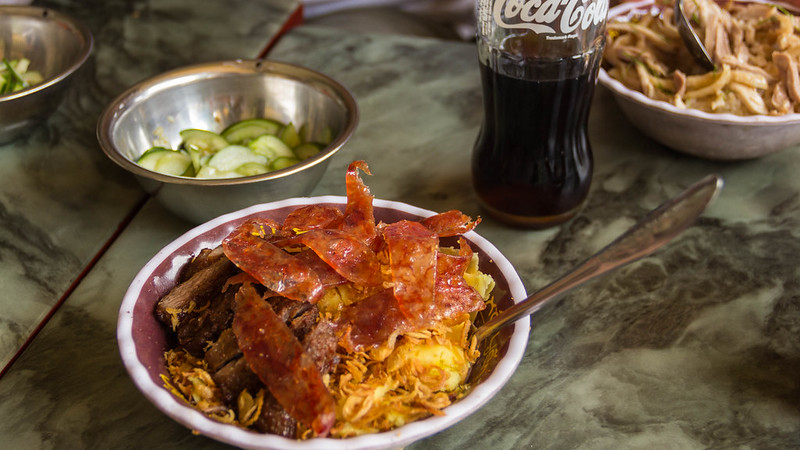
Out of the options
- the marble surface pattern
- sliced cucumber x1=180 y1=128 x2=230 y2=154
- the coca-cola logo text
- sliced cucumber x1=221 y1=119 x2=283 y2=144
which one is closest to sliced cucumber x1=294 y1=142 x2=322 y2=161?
sliced cucumber x1=221 y1=119 x2=283 y2=144

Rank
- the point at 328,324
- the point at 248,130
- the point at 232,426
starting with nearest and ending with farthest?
the point at 232,426, the point at 328,324, the point at 248,130

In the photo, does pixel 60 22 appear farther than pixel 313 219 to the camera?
Yes

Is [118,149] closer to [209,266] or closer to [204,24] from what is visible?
[209,266]

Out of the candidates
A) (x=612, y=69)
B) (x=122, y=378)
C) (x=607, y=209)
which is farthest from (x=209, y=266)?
(x=612, y=69)

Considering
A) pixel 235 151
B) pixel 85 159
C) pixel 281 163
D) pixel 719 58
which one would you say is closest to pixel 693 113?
pixel 719 58

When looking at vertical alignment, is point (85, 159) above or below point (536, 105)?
below

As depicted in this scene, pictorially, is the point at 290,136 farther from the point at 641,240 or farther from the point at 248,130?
the point at 641,240

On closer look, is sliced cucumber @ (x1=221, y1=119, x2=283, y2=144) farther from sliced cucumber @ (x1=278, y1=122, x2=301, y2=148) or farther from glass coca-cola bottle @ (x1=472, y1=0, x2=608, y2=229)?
glass coca-cola bottle @ (x1=472, y1=0, x2=608, y2=229)
